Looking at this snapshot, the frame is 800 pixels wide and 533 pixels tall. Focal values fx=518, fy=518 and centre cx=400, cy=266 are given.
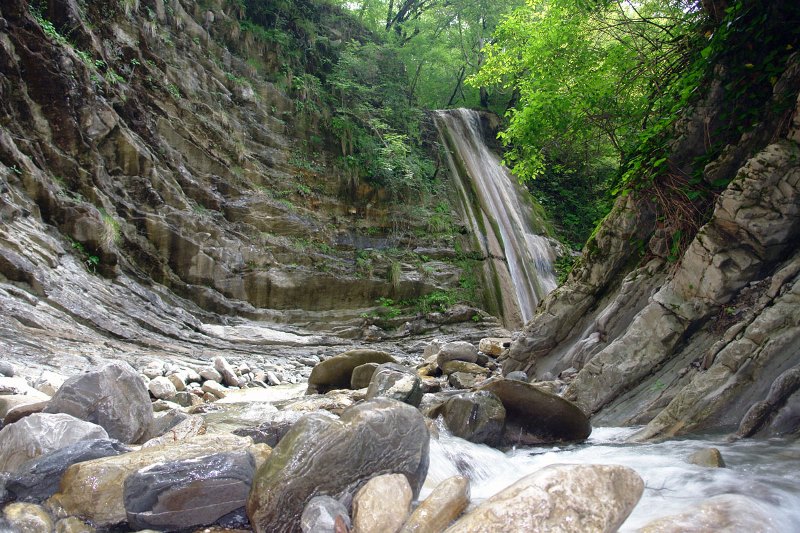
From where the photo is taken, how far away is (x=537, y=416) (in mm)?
4855

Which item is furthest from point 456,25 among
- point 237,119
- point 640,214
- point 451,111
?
A: point 640,214

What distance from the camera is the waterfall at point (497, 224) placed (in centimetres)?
1761

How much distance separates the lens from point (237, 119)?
17125 mm

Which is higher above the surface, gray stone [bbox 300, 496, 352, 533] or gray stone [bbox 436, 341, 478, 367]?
gray stone [bbox 300, 496, 352, 533]

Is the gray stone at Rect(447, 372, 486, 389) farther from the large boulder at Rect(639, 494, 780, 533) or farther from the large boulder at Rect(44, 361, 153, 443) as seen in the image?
the large boulder at Rect(639, 494, 780, 533)

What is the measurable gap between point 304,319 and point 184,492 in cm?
1186

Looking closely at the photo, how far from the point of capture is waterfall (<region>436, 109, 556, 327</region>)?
17606 mm

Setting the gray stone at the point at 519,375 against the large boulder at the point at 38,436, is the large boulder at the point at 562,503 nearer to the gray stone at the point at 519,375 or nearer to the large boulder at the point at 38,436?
the large boulder at the point at 38,436

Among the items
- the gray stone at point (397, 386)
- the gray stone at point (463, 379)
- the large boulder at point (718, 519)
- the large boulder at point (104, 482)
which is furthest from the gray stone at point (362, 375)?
the large boulder at point (718, 519)

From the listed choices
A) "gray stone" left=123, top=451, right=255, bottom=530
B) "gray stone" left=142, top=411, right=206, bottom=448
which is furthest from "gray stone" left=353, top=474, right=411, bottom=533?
"gray stone" left=142, top=411, right=206, bottom=448

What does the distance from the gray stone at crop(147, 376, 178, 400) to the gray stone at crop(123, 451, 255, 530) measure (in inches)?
143

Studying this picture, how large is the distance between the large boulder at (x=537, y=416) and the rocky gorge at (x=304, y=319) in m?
0.02

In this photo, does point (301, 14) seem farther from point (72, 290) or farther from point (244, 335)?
point (72, 290)

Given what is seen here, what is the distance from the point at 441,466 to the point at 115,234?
34.4 feet
